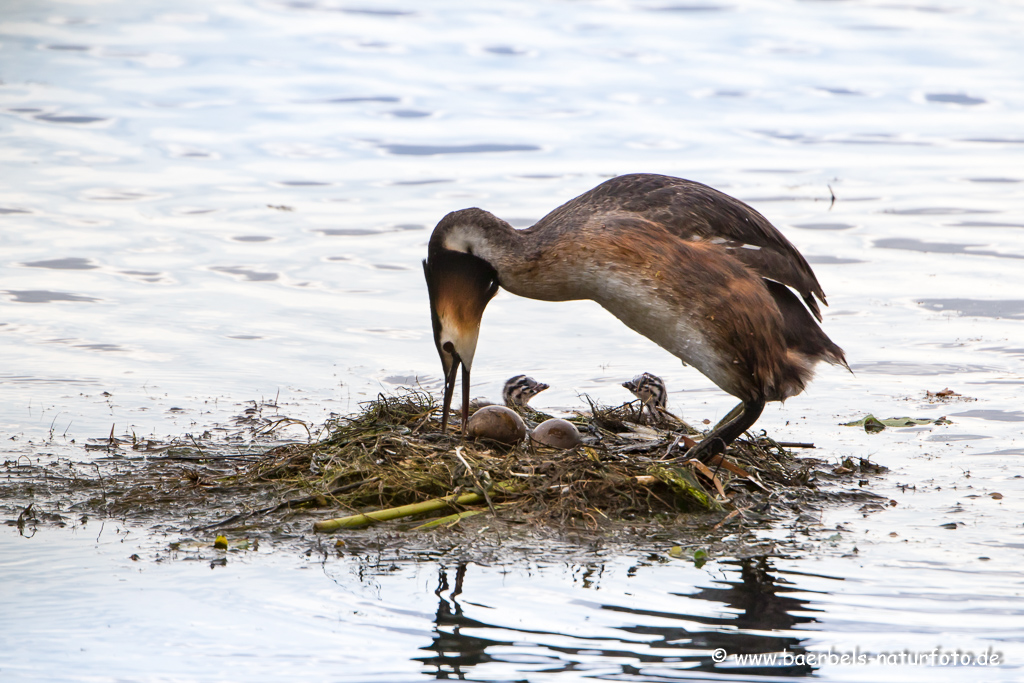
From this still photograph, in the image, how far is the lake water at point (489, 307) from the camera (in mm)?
4957

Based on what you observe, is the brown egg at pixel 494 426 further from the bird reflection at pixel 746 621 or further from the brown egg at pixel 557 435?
the bird reflection at pixel 746 621

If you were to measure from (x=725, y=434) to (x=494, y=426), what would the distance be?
118 centimetres

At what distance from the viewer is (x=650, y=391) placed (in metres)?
7.54

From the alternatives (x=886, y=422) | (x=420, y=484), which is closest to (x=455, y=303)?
(x=420, y=484)

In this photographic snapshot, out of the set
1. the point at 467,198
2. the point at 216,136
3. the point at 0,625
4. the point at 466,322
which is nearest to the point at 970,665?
the point at 466,322

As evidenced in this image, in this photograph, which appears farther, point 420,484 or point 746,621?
point 420,484

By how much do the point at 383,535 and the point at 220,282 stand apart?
612 cm

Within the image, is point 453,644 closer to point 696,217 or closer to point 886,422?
point 696,217

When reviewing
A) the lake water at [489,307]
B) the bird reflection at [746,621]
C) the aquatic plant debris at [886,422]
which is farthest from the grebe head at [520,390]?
the bird reflection at [746,621]

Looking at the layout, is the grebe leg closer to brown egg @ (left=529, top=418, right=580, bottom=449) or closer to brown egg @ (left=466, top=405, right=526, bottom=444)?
brown egg @ (left=529, top=418, right=580, bottom=449)

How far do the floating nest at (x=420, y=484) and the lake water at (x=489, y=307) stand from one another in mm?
254

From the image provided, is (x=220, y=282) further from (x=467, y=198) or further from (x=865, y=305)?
(x=865, y=305)

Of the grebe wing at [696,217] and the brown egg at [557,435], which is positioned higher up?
the grebe wing at [696,217]

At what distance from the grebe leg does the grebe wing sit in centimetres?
69
